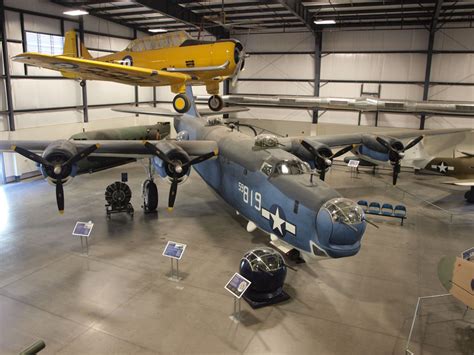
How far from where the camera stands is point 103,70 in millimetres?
16250

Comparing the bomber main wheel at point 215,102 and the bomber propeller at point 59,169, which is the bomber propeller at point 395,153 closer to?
the bomber main wheel at point 215,102

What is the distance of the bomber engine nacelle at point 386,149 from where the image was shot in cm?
1850

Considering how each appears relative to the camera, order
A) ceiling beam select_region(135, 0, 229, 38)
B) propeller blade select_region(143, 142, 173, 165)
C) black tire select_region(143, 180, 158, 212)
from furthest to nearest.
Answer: ceiling beam select_region(135, 0, 229, 38), black tire select_region(143, 180, 158, 212), propeller blade select_region(143, 142, 173, 165)

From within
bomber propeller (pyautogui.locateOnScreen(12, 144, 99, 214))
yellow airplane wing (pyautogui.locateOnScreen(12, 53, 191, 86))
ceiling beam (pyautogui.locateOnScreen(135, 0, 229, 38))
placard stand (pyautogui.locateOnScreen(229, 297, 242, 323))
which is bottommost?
placard stand (pyautogui.locateOnScreen(229, 297, 242, 323))

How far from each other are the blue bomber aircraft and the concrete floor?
71.0 inches

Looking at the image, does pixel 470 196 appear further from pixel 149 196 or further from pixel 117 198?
pixel 117 198

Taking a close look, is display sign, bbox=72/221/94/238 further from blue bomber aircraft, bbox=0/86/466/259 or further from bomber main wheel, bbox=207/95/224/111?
bomber main wheel, bbox=207/95/224/111

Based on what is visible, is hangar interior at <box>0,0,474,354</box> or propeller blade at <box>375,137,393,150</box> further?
propeller blade at <box>375,137,393,150</box>

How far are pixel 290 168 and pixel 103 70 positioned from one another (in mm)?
9625

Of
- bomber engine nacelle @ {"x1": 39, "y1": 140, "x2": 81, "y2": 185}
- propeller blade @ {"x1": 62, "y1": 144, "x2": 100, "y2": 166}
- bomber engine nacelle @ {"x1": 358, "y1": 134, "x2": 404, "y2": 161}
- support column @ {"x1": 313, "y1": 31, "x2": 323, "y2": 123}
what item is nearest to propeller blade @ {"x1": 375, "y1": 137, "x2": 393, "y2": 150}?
bomber engine nacelle @ {"x1": 358, "y1": 134, "x2": 404, "y2": 161}

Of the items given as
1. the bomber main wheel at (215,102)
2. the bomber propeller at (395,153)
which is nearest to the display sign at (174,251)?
the bomber propeller at (395,153)

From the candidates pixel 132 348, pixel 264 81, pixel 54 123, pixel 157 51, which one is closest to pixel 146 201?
pixel 157 51

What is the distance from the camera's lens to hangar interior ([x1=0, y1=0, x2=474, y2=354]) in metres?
9.52

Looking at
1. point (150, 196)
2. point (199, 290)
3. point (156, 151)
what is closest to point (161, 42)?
point (150, 196)
